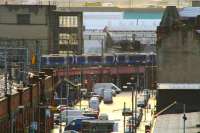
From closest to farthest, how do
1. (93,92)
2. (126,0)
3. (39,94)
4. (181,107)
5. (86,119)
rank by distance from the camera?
(181,107)
(39,94)
(86,119)
(93,92)
(126,0)

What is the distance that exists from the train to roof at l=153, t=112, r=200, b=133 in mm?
42405

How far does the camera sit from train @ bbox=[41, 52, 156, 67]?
226 ft

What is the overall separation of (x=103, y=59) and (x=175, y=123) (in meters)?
49.7

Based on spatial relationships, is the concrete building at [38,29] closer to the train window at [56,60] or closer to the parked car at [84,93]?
the train window at [56,60]

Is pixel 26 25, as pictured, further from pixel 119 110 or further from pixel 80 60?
pixel 119 110

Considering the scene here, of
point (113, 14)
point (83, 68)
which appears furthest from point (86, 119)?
point (113, 14)

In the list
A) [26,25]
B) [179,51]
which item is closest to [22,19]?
[26,25]

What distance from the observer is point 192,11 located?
50.3 m

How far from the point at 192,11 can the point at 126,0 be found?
316 feet

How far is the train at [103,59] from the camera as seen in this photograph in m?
68.8

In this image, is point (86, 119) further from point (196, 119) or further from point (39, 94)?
point (196, 119)

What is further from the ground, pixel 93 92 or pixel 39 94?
pixel 39 94

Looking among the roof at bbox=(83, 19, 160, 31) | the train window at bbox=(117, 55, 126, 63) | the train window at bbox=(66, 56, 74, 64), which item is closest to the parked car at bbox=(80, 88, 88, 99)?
the train window at bbox=(66, 56, 74, 64)

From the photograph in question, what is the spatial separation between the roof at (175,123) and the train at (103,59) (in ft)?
139
